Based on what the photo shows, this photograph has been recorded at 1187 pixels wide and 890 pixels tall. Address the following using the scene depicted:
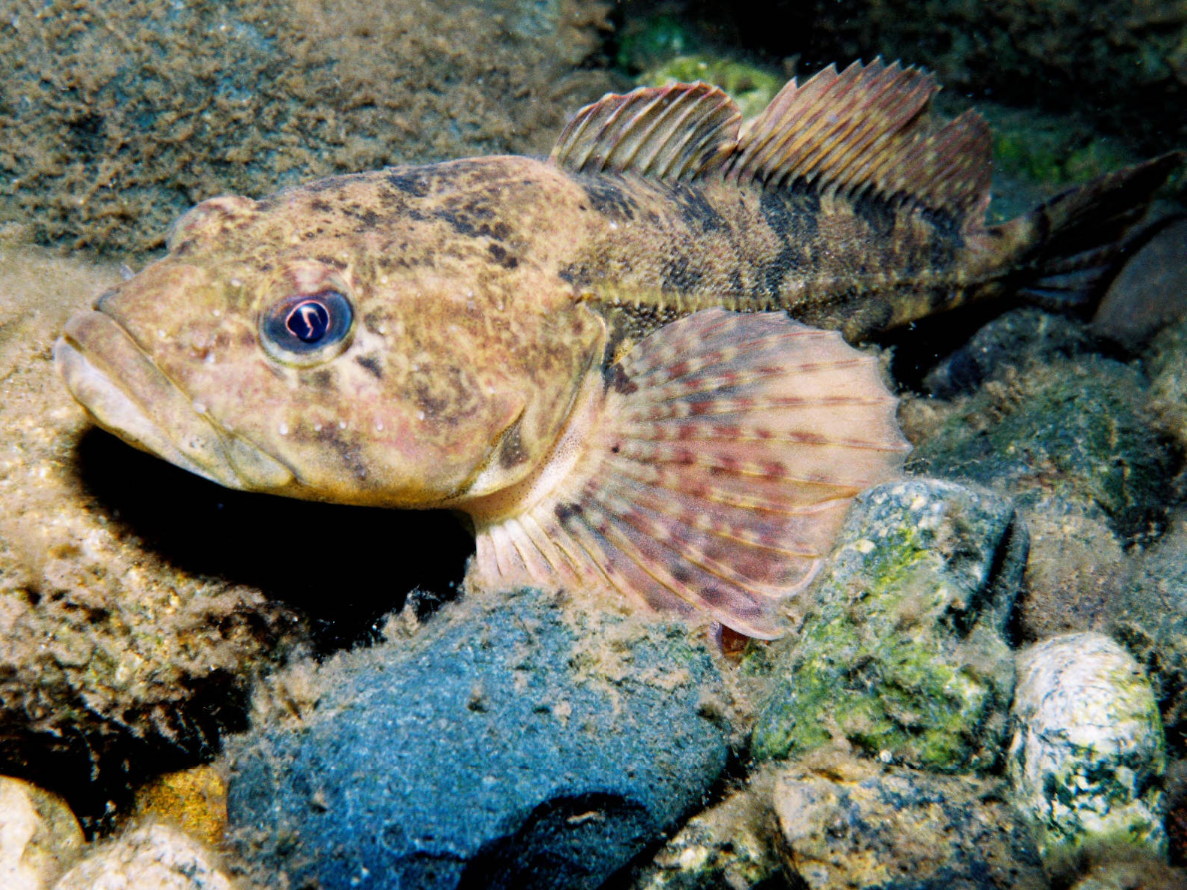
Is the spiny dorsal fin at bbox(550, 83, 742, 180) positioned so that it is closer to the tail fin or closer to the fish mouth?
the fish mouth

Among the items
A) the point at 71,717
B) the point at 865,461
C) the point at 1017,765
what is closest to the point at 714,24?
the point at 865,461

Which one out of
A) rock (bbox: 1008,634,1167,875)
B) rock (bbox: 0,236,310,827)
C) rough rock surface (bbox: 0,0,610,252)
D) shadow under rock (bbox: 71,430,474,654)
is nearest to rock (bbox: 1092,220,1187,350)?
rock (bbox: 1008,634,1167,875)

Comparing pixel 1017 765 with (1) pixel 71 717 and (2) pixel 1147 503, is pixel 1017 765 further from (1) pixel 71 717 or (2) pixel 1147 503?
(1) pixel 71 717

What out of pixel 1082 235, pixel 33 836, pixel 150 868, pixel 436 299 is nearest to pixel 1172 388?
pixel 1082 235

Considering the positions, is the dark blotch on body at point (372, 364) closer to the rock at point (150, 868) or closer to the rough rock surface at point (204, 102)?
the rock at point (150, 868)

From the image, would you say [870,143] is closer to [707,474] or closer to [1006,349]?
[1006,349]

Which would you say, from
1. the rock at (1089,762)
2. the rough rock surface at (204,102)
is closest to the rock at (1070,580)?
the rock at (1089,762)
